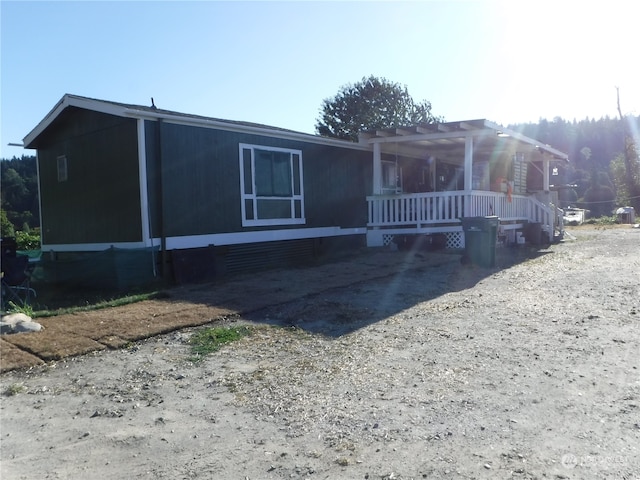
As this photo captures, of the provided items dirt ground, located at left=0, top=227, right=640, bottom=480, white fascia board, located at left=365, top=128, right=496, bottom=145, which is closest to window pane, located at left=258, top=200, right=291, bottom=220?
white fascia board, located at left=365, top=128, right=496, bottom=145

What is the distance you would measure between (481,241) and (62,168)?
32.8 ft

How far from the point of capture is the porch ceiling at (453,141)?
548 inches

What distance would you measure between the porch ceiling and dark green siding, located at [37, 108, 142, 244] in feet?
23.4

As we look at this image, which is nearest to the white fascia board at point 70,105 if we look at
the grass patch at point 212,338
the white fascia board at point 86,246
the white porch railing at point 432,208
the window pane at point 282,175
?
the white fascia board at point 86,246

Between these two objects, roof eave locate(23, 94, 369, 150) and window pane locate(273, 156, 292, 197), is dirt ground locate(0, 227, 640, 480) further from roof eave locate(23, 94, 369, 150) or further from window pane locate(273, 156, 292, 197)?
window pane locate(273, 156, 292, 197)

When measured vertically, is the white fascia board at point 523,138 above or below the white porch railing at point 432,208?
above

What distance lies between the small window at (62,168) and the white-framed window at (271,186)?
444 cm

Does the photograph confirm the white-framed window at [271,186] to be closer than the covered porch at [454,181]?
Yes

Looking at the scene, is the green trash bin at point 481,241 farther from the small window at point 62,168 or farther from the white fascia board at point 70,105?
the small window at point 62,168

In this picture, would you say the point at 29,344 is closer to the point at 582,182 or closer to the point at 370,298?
the point at 370,298

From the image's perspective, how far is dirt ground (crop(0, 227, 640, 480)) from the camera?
3.25 metres

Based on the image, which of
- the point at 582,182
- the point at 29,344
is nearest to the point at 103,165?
the point at 29,344

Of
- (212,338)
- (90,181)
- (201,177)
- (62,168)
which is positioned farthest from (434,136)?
(212,338)

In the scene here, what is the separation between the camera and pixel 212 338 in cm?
614
